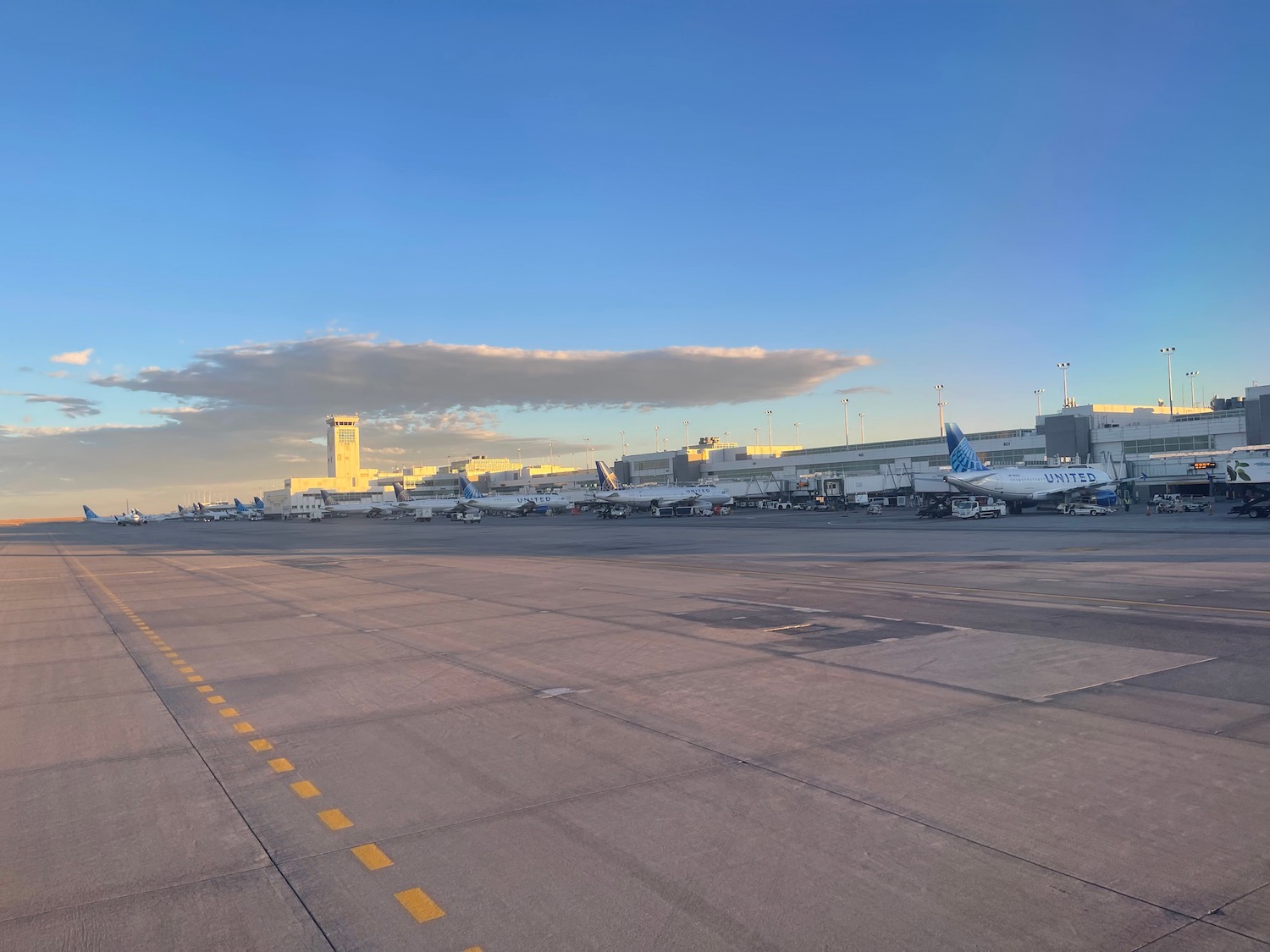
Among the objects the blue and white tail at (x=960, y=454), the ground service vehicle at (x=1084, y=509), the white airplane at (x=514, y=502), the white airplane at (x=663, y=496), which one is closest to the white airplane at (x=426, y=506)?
the white airplane at (x=514, y=502)

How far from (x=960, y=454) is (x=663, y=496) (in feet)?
119

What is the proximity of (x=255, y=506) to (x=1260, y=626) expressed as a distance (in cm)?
19120

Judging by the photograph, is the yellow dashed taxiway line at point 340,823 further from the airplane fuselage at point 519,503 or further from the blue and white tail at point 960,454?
the airplane fuselage at point 519,503

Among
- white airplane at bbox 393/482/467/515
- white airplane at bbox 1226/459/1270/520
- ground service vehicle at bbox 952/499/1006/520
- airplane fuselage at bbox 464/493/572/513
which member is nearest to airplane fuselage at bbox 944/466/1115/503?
ground service vehicle at bbox 952/499/1006/520

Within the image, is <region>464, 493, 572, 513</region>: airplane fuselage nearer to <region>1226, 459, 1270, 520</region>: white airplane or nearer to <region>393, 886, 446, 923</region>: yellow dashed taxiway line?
<region>1226, 459, 1270, 520</region>: white airplane

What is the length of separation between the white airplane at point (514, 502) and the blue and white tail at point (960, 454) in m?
59.6

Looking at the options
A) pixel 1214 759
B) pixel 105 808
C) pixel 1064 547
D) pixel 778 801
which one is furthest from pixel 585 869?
pixel 1064 547

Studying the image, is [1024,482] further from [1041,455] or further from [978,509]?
[1041,455]

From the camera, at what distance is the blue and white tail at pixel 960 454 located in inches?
2734

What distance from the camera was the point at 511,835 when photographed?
255 inches

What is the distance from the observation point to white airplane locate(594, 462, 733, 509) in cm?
9456

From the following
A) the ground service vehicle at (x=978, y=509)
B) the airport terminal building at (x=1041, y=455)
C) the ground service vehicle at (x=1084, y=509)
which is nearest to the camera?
the ground service vehicle at (x=1084, y=509)

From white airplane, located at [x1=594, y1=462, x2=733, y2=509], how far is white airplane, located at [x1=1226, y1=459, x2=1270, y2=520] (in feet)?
181

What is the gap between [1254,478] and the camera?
161 feet
